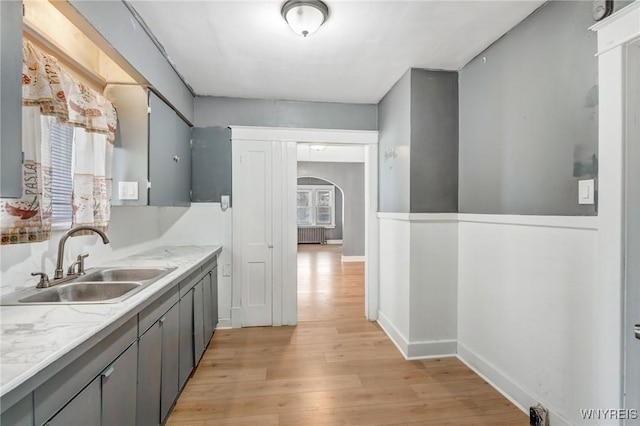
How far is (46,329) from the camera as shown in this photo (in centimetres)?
110

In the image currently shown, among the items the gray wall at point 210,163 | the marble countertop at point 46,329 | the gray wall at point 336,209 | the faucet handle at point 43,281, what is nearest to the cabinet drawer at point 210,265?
the gray wall at point 210,163

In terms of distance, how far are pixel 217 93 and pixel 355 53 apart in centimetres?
169

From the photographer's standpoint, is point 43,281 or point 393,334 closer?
point 43,281

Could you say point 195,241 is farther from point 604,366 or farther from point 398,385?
point 604,366

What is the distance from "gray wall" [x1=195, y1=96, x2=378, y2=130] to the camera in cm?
332

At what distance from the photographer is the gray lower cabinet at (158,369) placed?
1492 mm

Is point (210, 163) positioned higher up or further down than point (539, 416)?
higher up

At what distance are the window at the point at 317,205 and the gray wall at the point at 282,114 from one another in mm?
7505

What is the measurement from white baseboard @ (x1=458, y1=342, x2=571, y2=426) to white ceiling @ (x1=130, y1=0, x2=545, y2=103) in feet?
8.32

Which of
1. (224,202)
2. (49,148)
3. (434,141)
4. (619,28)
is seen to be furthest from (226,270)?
(619,28)

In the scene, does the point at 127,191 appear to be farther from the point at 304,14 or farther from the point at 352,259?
the point at 352,259

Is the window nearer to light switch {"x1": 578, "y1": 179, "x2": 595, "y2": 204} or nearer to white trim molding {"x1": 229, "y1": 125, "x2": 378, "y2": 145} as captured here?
white trim molding {"x1": 229, "y1": 125, "x2": 378, "y2": 145}

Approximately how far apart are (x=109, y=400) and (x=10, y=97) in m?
1.22

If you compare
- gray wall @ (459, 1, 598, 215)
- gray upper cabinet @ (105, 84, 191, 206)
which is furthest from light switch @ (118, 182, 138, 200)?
gray wall @ (459, 1, 598, 215)
